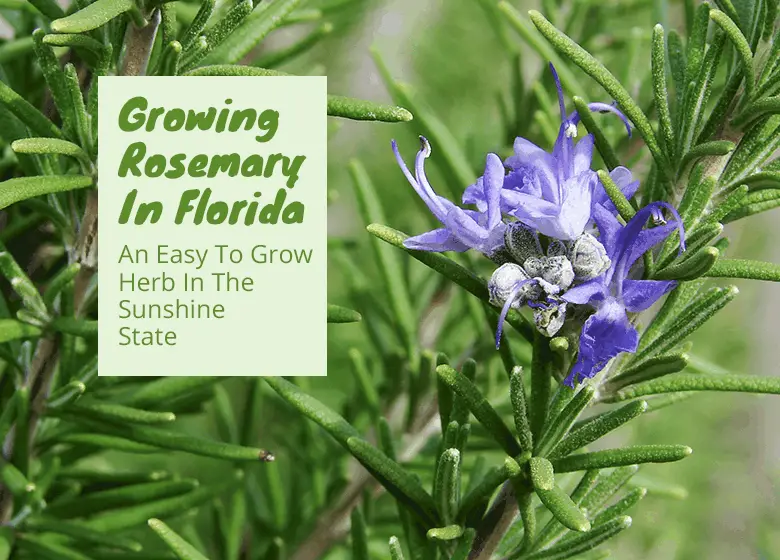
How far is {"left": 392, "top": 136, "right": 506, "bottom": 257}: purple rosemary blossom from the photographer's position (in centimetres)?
65

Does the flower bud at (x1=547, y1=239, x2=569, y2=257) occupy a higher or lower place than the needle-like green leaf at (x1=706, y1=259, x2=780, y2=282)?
higher

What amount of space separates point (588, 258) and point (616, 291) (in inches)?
1.6

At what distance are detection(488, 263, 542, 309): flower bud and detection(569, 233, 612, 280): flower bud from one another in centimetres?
4

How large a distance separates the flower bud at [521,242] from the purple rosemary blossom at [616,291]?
54 mm

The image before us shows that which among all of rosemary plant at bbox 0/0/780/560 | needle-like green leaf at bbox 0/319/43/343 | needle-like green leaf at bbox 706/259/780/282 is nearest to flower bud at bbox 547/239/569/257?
rosemary plant at bbox 0/0/780/560

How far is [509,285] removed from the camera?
2.12 feet

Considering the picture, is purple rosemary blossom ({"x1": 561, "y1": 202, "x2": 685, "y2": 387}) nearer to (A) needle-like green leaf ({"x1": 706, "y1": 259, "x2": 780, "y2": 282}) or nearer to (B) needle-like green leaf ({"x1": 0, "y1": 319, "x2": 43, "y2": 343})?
(A) needle-like green leaf ({"x1": 706, "y1": 259, "x2": 780, "y2": 282})

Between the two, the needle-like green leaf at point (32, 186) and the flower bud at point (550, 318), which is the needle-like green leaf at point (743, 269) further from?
the needle-like green leaf at point (32, 186)

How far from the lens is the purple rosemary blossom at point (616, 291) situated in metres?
0.63

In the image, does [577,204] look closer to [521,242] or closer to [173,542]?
[521,242]

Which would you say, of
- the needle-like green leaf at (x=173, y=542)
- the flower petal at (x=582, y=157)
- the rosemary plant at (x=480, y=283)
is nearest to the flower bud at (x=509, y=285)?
the rosemary plant at (x=480, y=283)

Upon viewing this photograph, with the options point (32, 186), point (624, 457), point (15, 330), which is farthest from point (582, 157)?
point (15, 330)

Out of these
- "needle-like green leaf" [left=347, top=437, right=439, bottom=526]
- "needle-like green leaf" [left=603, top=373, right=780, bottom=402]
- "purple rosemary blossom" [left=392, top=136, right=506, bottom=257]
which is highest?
"purple rosemary blossom" [left=392, top=136, right=506, bottom=257]

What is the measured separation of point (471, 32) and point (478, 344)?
1.39m
